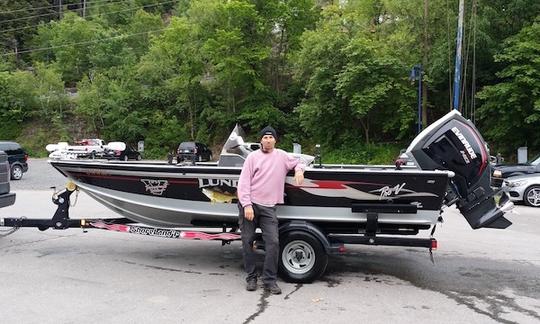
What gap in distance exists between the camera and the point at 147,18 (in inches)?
2470

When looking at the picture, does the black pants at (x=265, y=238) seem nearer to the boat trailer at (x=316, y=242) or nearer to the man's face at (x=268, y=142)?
the boat trailer at (x=316, y=242)

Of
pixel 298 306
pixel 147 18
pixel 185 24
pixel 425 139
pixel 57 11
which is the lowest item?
pixel 298 306

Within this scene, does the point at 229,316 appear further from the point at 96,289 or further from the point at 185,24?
the point at 185,24

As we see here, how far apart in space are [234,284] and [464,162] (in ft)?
10.0

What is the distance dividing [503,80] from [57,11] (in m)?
85.5

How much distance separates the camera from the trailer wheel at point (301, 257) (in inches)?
235

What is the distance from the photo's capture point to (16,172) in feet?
70.3

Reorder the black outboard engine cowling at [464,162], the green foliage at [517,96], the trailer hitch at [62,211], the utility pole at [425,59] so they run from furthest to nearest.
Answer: the utility pole at [425,59]
the green foliage at [517,96]
the trailer hitch at [62,211]
the black outboard engine cowling at [464,162]

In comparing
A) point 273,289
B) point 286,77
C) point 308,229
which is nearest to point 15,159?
point 308,229

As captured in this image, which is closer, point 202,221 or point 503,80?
point 202,221

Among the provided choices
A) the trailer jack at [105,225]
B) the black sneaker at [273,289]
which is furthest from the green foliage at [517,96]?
the black sneaker at [273,289]

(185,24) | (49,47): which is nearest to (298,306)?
(185,24)

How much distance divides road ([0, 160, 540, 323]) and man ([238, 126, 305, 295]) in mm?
334

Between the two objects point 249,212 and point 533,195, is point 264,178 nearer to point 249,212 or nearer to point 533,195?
point 249,212
